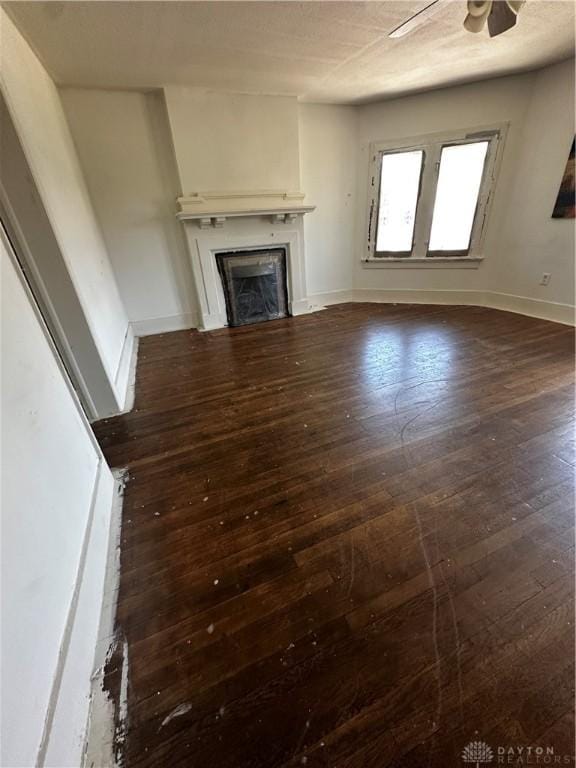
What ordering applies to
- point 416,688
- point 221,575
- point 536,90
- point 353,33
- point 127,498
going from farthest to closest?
point 536,90 → point 353,33 → point 127,498 → point 221,575 → point 416,688

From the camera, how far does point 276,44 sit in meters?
2.31

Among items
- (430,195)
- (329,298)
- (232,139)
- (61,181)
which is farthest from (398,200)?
(61,181)

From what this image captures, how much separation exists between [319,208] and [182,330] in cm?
237

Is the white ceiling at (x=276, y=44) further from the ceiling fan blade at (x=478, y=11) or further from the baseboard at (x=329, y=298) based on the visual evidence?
the baseboard at (x=329, y=298)

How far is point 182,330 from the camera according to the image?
388 cm

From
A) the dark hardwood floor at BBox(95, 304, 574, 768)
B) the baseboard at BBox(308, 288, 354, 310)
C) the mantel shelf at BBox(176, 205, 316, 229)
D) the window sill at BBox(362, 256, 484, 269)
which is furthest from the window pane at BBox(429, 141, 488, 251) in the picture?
the dark hardwood floor at BBox(95, 304, 574, 768)

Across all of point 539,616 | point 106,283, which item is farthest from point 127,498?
point 106,283

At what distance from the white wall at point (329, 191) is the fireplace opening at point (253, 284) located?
21.1 inches

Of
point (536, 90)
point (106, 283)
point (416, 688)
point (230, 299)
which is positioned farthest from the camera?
point (230, 299)

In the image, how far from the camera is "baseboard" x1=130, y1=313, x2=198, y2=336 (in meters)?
3.74

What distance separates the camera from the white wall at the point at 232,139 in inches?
122

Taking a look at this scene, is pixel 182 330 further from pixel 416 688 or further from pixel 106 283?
pixel 416 688

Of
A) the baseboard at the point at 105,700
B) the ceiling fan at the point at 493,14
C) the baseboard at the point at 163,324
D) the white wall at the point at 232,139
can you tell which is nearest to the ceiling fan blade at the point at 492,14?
the ceiling fan at the point at 493,14

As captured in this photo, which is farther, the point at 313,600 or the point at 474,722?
the point at 313,600
